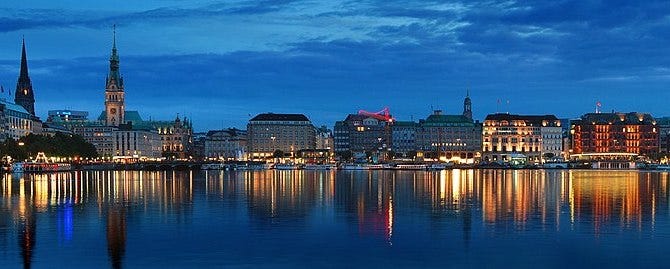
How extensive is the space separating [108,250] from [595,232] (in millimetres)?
16803

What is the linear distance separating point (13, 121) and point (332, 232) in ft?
472

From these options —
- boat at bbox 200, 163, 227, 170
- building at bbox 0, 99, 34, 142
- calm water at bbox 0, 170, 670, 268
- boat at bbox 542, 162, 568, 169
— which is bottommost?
boat at bbox 542, 162, 568, 169

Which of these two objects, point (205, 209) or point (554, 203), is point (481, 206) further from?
point (205, 209)

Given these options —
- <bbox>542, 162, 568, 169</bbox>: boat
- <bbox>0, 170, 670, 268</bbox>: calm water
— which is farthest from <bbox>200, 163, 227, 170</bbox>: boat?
<bbox>0, 170, 670, 268</bbox>: calm water

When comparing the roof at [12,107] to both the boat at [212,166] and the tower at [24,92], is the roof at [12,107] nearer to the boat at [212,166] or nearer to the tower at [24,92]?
the tower at [24,92]

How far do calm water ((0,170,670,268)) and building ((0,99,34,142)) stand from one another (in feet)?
357

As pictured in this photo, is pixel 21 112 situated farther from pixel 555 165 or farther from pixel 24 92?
pixel 555 165

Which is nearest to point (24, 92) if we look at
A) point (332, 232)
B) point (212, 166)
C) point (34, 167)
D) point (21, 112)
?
point (21, 112)

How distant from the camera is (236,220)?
126 ft

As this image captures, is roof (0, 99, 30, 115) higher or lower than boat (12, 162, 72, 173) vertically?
higher

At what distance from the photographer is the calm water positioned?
26609 millimetres

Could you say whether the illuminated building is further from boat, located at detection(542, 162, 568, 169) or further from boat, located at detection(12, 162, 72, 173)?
boat, located at detection(542, 162, 568, 169)

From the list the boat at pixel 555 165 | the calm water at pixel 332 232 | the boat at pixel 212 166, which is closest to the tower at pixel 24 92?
the boat at pixel 212 166

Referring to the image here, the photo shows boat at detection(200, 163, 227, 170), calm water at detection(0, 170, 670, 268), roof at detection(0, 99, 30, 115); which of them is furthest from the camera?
boat at detection(200, 163, 227, 170)
